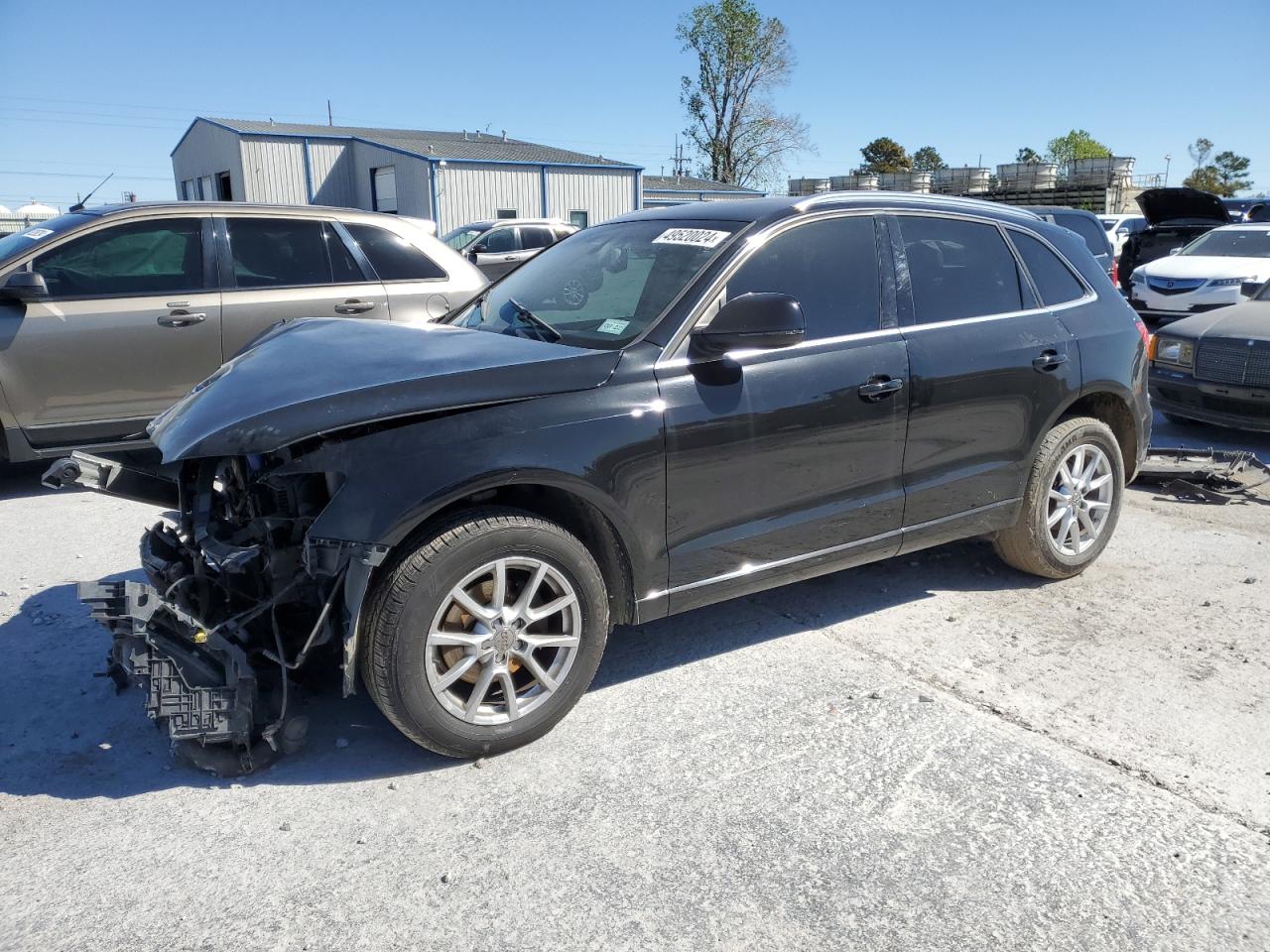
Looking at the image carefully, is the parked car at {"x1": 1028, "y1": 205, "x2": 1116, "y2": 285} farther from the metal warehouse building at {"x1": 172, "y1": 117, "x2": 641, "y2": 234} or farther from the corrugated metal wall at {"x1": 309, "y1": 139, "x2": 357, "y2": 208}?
the corrugated metal wall at {"x1": 309, "y1": 139, "x2": 357, "y2": 208}

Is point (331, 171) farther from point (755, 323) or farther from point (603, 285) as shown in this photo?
point (755, 323)

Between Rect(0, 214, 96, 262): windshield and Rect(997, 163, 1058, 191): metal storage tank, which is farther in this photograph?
Rect(997, 163, 1058, 191): metal storage tank

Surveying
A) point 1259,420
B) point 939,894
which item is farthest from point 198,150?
point 939,894

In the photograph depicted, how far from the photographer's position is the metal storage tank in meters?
42.4

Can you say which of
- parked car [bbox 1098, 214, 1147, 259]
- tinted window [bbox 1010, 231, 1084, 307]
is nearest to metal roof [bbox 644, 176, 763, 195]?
parked car [bbox 1098, 214, 1147, 259]

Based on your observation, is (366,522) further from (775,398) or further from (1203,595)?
(1203,595)

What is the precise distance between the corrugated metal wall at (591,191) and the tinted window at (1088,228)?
2524 centimetres

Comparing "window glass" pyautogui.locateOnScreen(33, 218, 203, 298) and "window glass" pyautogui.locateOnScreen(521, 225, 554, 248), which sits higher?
"window glass" pyautogui.locateOnScreen(521, 225, 554, 248)

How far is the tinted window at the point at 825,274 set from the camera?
3.77m

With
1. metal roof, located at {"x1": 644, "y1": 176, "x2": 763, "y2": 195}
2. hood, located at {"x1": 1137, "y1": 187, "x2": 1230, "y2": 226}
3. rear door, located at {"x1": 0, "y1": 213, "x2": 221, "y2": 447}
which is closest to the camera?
rear door, located at {"x1": 0, "y1": 213, "x2": 221, "y2": 447}

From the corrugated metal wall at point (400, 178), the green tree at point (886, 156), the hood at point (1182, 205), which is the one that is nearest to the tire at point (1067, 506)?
the hood at point (1182, 205)

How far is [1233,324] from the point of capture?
316 inches

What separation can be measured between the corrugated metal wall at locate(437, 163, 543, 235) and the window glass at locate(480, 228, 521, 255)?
49.2 feet

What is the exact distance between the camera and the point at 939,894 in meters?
2.56
